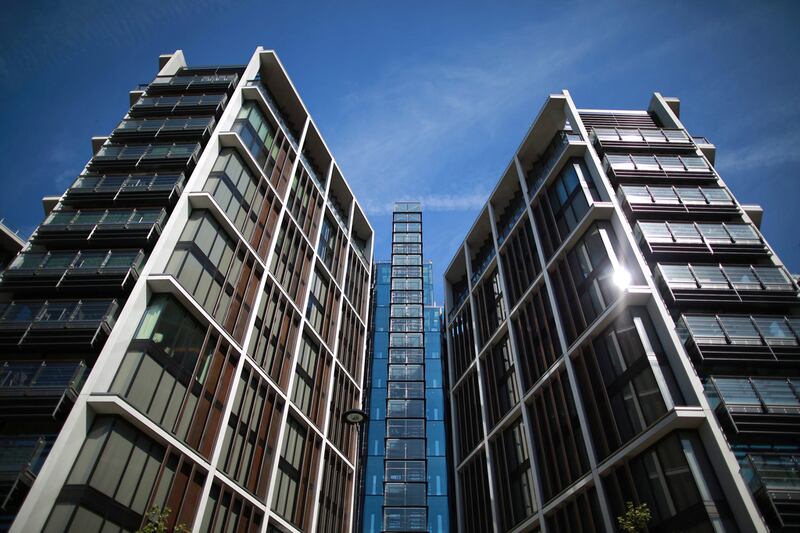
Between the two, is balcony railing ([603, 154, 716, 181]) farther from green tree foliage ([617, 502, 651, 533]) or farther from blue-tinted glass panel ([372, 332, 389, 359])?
blue-tinted glass panel ([372, 332, 389, 359])

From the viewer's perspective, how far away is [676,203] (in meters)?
33.5

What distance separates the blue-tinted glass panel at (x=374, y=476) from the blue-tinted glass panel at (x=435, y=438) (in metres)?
4.70

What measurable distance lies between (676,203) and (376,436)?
34136mm

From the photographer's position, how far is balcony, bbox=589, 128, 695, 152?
125ft

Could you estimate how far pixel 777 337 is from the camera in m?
26.4

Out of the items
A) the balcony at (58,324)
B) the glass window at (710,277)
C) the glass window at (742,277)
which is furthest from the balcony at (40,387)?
the glass window at (742,277)

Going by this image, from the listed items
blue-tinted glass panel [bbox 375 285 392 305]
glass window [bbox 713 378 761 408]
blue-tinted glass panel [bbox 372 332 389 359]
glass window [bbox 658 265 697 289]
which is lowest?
glass window [bbox 713 378 761 408]

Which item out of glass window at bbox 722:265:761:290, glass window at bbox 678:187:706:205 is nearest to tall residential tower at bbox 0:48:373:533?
glass window at bbox 678:187:706:205

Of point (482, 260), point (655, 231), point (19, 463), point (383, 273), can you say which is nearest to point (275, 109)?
point (482, 260)

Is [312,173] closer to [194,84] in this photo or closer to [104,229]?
[194,84]

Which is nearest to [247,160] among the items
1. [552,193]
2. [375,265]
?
[552,193]

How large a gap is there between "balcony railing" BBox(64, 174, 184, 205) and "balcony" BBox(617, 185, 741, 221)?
27107 mm

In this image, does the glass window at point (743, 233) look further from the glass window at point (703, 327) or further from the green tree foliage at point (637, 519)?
the green tree foliage at point (637, 519)

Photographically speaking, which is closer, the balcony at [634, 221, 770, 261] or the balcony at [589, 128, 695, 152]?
the balcony at [634, 221, 770, 261]
